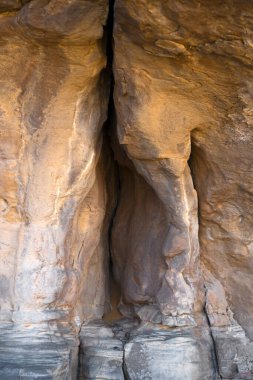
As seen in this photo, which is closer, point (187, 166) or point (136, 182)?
point (187, 166)

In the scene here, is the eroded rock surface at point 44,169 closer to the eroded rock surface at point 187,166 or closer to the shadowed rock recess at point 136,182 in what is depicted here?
the shadowed rock recess at point 136,182

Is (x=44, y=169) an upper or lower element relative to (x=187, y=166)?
lower

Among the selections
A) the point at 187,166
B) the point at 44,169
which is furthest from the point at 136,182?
the point at 44,169

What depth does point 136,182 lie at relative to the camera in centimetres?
346

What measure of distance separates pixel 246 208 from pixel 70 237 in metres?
0.95

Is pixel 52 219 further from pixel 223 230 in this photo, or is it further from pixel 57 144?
pixel 223 230

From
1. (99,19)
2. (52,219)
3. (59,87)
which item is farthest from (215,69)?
(52,219)

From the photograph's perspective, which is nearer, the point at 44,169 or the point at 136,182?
the point at 44,169

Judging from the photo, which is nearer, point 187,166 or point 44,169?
point 44,169

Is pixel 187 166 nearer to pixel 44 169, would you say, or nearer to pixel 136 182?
pixel 136 182

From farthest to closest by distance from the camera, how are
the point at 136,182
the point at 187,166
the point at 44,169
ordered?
the point at 136,182
the point at 187,166
the point at 44,169

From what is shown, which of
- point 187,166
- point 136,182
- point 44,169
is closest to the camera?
point 44,169

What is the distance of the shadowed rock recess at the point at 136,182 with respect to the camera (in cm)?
262

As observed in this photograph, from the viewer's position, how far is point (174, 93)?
2850 mm
